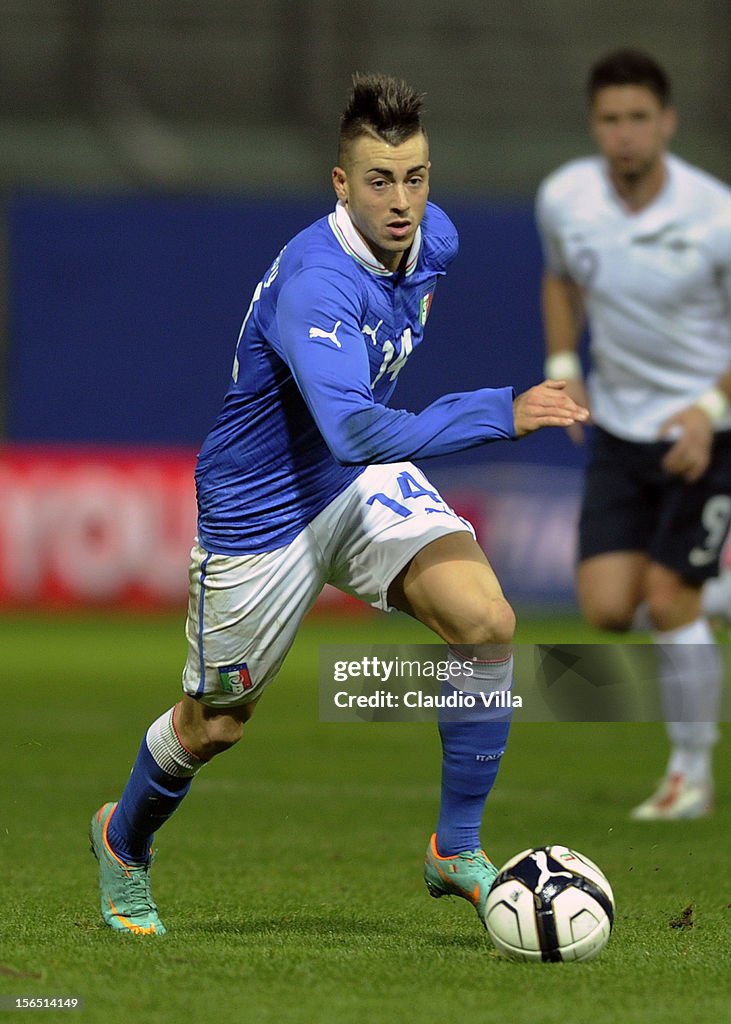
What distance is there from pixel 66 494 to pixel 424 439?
10.5 meters

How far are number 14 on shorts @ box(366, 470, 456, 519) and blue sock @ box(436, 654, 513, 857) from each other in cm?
42

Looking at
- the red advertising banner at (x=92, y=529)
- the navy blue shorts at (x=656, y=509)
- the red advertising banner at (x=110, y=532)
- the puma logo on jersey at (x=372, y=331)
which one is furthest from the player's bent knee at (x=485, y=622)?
the red advertising banner at (x=92, y=529)

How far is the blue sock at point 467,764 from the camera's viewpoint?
13.8ft

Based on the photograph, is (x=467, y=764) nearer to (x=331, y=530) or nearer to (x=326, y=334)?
(x=331, y=530)

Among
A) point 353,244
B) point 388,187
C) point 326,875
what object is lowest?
point 326,875

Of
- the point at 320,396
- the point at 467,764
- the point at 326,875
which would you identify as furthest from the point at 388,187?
the point at 326,875

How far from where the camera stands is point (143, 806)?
4.37 m

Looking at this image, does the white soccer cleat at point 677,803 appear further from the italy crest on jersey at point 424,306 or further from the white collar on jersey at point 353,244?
the white collar on jersey at point 353,244

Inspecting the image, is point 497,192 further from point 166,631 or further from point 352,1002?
point 352,1002

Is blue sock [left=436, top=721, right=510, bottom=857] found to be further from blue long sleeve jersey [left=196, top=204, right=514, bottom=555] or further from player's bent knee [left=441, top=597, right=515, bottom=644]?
blue long sleeve jersey [left=196, top=204, right=514, bottom=555]

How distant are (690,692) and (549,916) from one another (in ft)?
9.76

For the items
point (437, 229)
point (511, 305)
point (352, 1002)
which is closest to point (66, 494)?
point (511, 305)

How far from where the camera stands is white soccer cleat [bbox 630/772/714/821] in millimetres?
6210

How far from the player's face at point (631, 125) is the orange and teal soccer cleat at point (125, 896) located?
324 cm
